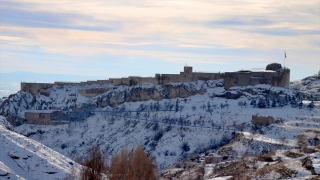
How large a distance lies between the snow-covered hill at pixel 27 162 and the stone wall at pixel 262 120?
23.9 m

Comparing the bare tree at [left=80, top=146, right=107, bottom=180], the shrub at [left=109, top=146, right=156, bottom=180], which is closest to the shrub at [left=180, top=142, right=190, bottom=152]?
Answer: the shrub at [left=109, top=146, right=156, bottom=180]

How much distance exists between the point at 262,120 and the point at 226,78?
14119 mm

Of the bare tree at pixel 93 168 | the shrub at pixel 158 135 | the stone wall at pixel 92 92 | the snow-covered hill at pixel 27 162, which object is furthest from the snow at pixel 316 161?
the stone wall at pixel 92 92

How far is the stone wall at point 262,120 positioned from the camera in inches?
2156

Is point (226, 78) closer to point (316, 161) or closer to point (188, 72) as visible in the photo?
point (188, 72)

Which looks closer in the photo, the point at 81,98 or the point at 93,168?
the point at 93,168

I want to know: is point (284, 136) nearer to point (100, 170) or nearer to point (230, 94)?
point (230, 94)

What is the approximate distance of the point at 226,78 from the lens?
68500 mm

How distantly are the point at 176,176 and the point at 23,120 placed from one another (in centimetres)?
3796

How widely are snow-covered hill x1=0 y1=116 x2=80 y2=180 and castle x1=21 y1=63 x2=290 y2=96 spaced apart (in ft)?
→ 113

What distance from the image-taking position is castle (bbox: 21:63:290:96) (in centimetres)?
6662

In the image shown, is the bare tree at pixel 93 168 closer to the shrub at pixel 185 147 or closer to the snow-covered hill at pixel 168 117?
the snow-covered hill at pixel 168 117

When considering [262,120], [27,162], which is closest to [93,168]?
[27,162]

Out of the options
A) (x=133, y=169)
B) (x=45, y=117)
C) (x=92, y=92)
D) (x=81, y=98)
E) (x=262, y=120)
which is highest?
(x=92, y=92)
